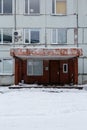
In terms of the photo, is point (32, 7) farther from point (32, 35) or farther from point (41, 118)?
point (41, 118)

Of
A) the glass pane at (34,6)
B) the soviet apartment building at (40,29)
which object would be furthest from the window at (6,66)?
the glass pane at (34,6)

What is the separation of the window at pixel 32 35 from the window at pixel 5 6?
2.09m

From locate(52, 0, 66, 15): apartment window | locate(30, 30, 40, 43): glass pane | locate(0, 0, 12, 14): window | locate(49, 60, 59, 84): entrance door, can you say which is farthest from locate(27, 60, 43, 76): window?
locate(0, 0, 12, 14): window

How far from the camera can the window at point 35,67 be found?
3378 cm

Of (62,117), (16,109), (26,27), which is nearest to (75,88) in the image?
(26,27)

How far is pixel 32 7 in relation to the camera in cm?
3353

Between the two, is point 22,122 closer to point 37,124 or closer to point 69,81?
point 37,124

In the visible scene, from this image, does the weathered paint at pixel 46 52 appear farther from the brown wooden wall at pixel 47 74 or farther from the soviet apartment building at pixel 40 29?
the brown wooden wall at pixel 47 74

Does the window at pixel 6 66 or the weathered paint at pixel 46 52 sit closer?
the weathered paint at pixel 46 52

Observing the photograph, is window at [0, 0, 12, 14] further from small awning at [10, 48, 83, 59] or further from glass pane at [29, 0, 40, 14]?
small awning at [10, 48, 83, 59]

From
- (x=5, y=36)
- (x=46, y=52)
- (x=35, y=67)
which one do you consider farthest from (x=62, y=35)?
(x=46, y=52)

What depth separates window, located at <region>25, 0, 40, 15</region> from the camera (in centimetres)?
3341

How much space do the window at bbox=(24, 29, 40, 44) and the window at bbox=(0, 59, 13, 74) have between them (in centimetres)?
215

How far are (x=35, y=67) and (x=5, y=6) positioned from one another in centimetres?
539
